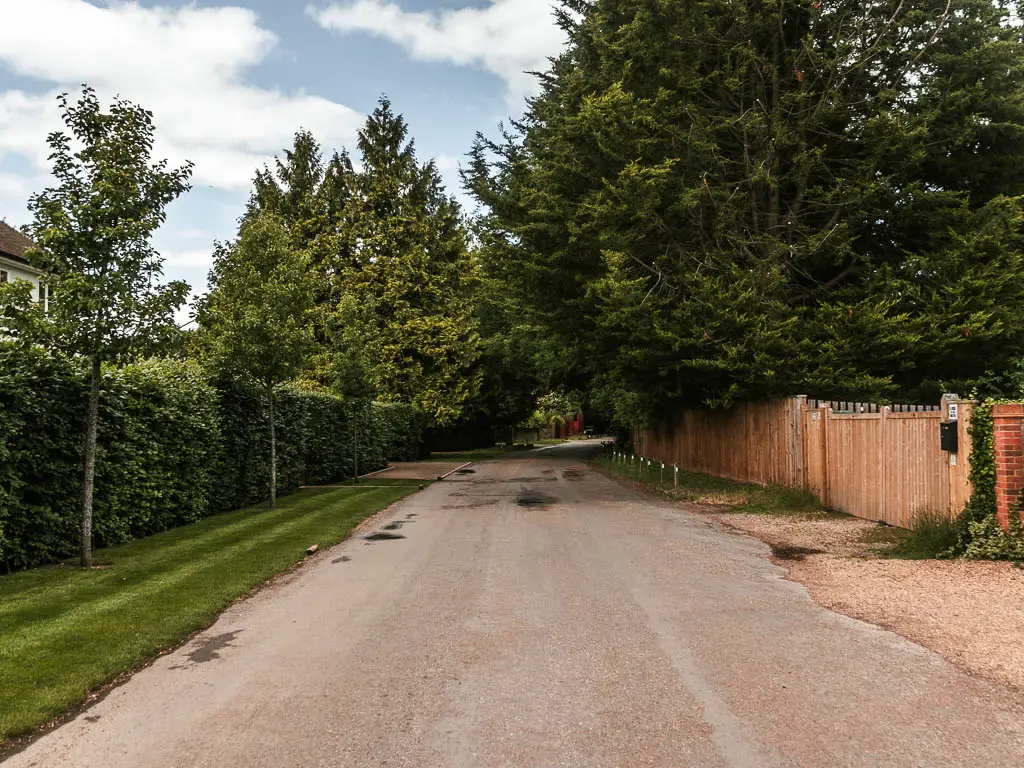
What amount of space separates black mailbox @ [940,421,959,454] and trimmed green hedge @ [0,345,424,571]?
11028 millimetres

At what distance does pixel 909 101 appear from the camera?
1786cm

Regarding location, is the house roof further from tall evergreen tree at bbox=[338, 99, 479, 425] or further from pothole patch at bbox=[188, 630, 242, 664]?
pothole patch at bbox=[188, 630, 242, 664]

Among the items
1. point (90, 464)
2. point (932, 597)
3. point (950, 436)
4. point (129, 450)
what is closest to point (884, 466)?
point (950, 436)

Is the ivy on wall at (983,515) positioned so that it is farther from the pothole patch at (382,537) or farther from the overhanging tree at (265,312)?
the overhanging tree at (265,312)

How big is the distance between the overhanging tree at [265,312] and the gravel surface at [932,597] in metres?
9.84

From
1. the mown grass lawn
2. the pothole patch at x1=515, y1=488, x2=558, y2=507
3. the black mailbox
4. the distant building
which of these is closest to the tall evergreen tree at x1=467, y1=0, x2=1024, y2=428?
the pothole patch at x1=515, y1=488, x2=558, y2=507

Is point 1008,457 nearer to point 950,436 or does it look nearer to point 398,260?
point 950,436

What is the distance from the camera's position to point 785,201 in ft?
61.7

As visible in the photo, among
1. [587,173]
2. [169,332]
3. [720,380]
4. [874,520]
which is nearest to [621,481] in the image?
[720,380]

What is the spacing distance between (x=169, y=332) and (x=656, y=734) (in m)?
7.81

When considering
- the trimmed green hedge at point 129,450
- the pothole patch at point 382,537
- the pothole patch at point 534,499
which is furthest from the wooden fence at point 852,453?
the trimmed green hedge at point 129,450

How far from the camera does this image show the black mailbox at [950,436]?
9.03 m

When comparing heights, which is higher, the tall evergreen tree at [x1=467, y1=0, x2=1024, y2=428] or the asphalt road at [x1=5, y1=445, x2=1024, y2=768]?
the tall evergreen tree at [x1=467, y1=0, x2=1024, y2=428]

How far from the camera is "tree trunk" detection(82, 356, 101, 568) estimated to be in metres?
8.85
